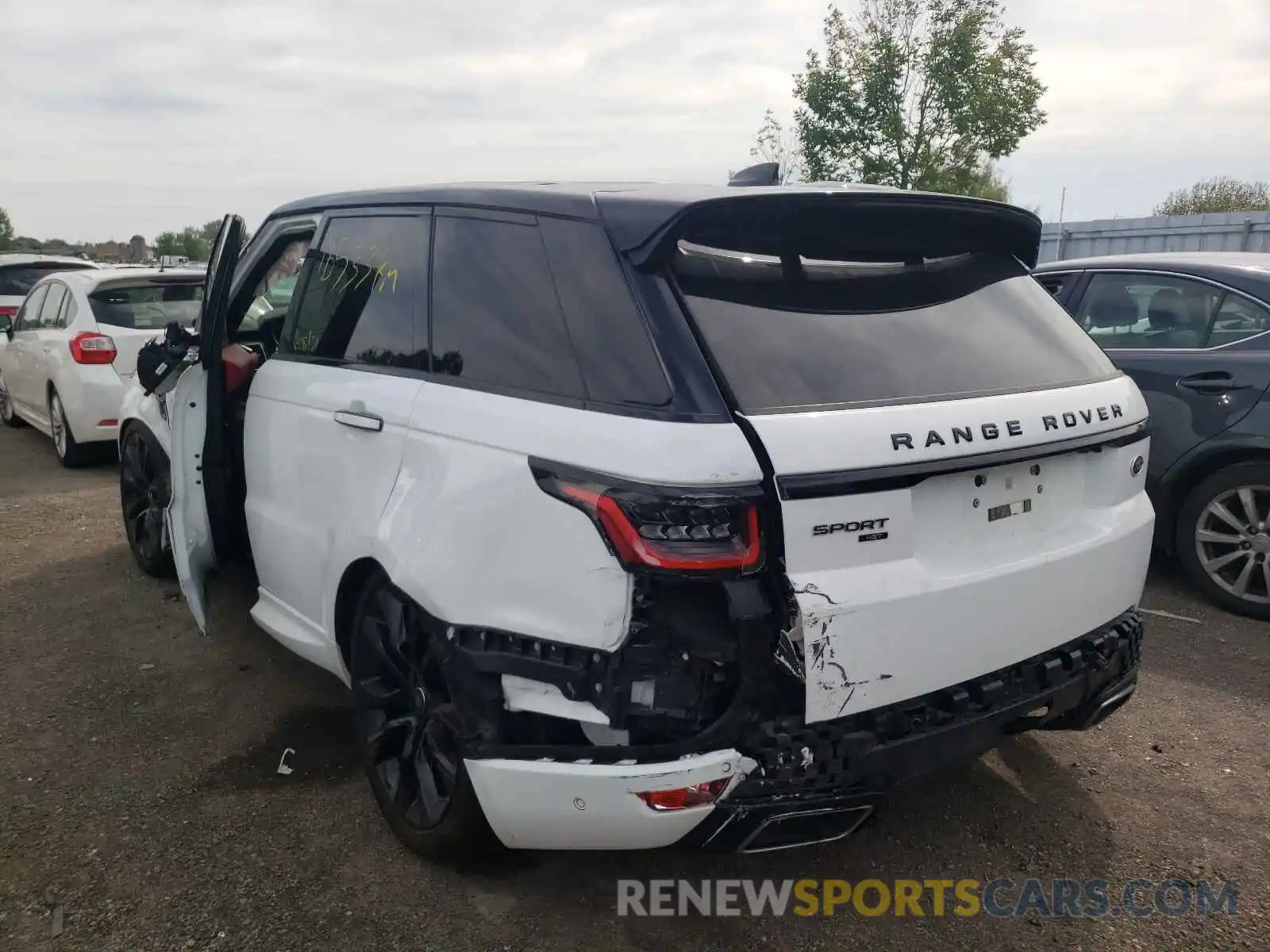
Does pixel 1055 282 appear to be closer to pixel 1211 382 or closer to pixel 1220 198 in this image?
pixel 1211 382

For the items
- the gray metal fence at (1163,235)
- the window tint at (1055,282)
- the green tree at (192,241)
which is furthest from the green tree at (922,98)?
the green tree at (192,241)

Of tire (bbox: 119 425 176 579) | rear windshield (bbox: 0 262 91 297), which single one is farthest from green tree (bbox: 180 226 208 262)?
tire (bbox: 119 425 176 579)

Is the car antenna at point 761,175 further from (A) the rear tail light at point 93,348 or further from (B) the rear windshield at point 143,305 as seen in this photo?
(A) the rear tail light at point 93,348

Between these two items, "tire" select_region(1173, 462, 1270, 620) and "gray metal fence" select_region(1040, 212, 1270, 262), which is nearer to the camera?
"tire" select_region(1173, 462, 1270, 620)

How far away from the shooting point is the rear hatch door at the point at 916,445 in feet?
6.84

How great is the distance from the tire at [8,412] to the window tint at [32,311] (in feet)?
3.53

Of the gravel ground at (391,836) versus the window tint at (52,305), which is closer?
the gravel ground at (391,836)

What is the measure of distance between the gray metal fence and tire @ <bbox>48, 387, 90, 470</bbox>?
451 inches

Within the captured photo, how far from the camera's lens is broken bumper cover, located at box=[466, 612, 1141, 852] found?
210cm

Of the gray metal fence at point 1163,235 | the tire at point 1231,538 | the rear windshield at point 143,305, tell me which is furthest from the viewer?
the gray metal fence at point 1163,235

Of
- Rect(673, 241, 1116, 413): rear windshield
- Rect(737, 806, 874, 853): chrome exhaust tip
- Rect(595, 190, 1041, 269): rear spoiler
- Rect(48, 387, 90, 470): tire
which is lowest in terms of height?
Rect(48, 387, 90, 470): tire

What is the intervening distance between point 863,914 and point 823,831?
1.87ft

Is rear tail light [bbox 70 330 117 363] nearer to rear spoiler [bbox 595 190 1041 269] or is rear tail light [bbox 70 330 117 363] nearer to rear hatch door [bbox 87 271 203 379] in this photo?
rear hatch door [bbox 87 271 203 379]

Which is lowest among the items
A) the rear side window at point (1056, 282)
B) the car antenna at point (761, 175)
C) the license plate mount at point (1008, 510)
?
the license plate mount at point (1008, 510)
